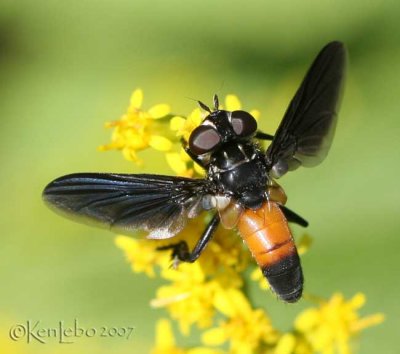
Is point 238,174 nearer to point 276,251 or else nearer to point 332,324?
point 276,251

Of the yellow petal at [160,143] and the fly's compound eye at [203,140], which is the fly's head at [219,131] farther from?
the yellow petal at [160,143]

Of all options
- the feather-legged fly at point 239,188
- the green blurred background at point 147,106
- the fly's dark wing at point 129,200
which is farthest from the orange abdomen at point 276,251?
the green blurred background at point 147,106

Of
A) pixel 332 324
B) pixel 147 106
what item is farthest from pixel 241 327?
pixel 147 106

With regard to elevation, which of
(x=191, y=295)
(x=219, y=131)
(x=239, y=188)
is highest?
(x=219, y=131)

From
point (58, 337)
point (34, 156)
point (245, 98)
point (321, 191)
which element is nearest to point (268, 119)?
point (245, 98)

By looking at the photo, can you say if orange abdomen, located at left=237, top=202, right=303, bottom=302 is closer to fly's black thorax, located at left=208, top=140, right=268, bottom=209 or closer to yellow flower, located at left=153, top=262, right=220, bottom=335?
fly's black thorax, located at left=208, top=140, right=268, bottom=209

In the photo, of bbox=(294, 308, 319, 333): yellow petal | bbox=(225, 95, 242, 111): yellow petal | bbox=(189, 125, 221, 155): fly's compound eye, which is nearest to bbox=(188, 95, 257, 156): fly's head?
bbox=(189, 125, 221, 155): fly's compound eye

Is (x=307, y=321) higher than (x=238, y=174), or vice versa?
(x=238, y=174)
